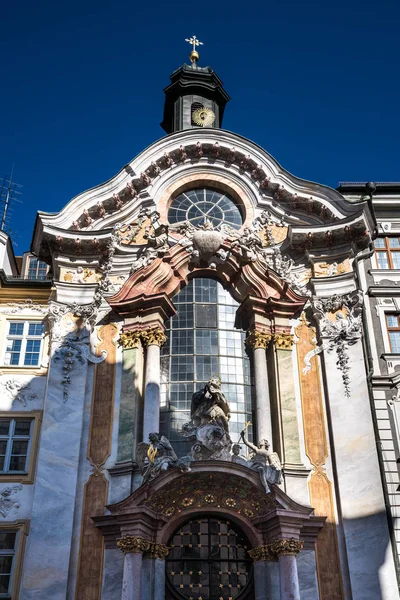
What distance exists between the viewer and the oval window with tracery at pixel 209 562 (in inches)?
790

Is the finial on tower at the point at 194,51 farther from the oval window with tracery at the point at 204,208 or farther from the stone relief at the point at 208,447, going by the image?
the stone relief at the point at 208,447

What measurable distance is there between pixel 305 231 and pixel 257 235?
5.91 ft

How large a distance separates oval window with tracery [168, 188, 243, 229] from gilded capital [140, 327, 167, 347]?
203 inches

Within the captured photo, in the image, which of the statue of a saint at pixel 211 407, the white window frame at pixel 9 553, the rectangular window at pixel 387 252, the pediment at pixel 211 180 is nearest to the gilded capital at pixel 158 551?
the statue of a saint at pixel 211 407

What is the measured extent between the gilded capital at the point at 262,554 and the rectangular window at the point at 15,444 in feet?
24.5

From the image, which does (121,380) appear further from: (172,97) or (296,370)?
(172,97)

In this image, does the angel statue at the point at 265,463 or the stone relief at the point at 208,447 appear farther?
the stone relief at the point at 208,447

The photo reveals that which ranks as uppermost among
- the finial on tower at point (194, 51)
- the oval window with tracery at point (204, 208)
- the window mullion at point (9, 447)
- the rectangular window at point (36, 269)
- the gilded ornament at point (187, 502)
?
the finial on tower at point (194, 51)

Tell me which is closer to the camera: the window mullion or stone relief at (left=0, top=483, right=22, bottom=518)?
stone relief at (left=0, top=483, right=22, bottom=518)

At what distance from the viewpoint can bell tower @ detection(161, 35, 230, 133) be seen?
33.1 m

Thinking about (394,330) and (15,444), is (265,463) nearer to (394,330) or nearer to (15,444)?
(394,330)

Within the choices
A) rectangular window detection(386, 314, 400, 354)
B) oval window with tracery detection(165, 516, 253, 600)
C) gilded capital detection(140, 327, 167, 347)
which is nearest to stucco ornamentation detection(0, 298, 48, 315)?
gilded capital detection(140, 327, 167, 347)

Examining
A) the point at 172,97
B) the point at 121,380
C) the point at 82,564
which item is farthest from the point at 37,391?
the point at 172,97

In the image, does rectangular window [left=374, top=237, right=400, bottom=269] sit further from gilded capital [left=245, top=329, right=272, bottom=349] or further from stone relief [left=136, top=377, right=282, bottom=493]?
stone relief [left=136, top=377, right=282, bottom=493]
